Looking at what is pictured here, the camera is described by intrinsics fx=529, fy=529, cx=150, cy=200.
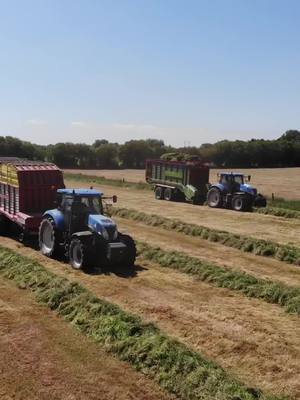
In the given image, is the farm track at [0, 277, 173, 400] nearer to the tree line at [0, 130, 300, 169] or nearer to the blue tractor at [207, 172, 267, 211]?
the blue tractor at [207, 172, 267, 211]

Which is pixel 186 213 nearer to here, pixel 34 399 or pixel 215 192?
pixel 215 192

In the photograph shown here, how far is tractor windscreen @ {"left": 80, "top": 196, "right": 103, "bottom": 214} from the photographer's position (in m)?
14.7

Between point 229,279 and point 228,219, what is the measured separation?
11.2m

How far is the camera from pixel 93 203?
14.8 m

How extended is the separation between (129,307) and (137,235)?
874cm

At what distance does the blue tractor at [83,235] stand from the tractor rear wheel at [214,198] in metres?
14.7

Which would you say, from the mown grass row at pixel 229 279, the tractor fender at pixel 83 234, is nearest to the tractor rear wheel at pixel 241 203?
the mown grass row at pixel 229 279

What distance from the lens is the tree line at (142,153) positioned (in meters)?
69.9

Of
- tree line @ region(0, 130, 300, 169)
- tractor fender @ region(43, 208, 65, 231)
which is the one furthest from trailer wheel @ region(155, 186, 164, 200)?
tree line @ region(0, 130, 300, 169)

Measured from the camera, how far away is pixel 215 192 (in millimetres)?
A: 29125

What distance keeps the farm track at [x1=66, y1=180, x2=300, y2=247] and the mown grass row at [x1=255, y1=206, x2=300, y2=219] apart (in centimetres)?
73

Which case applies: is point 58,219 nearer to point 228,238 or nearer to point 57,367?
point 228,238

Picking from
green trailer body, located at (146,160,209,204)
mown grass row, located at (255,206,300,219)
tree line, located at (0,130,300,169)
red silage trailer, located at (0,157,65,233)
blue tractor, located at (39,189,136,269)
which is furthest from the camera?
tree line, located at (0,130,300,169)

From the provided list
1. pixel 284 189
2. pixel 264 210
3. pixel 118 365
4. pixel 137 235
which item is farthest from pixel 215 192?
pixel 118 365
